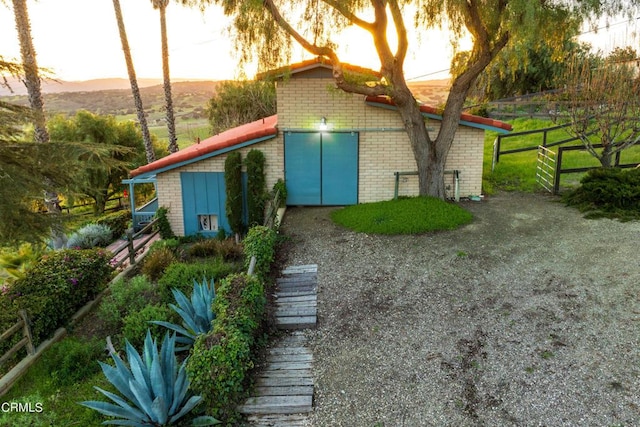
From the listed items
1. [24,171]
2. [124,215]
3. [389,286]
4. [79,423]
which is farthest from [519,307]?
[124,215]

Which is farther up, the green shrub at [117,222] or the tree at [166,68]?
the tree at [166,68]

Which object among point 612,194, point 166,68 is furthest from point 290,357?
point 166,68

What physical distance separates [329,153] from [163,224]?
608cm

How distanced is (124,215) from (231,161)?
848 centimetres

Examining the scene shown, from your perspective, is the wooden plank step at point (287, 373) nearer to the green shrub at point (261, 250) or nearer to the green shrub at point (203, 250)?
the green shrub at point (261, 250)

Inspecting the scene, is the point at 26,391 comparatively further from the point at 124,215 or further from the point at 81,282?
the point at 124,215

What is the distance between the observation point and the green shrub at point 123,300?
9062mm

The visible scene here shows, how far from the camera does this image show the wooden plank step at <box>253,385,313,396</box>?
19.5 feet

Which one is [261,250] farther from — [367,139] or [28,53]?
[28,53]

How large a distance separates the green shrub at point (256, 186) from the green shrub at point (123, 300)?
4.77 metres

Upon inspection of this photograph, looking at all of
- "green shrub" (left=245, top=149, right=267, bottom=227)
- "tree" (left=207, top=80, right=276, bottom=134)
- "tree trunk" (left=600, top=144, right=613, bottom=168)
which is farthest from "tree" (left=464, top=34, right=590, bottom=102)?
"green shrub" (left=245, top=149, right=267, bottom=227)

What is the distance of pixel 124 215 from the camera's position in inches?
797

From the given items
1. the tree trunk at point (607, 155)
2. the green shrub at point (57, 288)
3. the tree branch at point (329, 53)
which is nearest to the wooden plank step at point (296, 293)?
the green shrub at point (57, 288)

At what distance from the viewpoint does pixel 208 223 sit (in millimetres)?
15609
